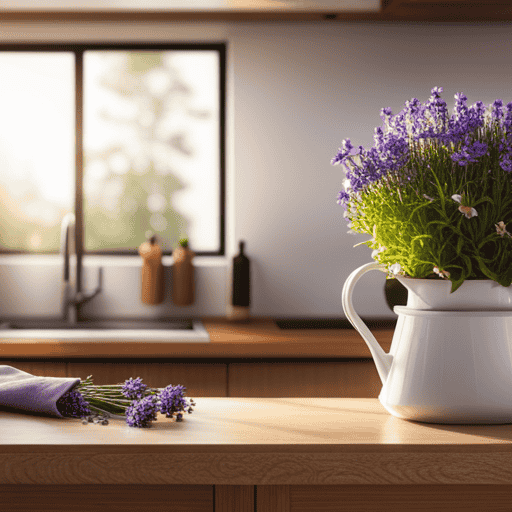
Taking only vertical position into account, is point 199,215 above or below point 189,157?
below

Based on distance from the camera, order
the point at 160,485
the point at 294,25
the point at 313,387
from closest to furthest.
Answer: the point at 160,485
the point at 313,387
the point at 294,25

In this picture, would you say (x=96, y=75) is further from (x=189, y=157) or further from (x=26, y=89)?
(x=189, y=157)

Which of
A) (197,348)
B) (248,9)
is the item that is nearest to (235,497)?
(197,348)

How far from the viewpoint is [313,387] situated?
209 centimetres

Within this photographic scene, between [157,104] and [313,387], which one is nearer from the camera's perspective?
[313,387]

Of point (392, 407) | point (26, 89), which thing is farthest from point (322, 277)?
point (392, 407)

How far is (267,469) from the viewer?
0.84m

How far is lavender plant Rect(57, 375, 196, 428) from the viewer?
0.94 metres

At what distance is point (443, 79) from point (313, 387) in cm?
150

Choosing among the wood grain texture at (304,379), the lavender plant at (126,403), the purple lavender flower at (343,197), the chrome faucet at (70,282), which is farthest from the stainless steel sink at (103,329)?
the purple lavender flower at (343,197)

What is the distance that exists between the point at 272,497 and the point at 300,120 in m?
2.13

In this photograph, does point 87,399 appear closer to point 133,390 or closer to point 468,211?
point 133,390

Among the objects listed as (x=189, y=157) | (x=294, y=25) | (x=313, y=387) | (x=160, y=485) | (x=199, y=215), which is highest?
(x=294, y=25)

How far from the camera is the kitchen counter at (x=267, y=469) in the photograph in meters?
0.83
